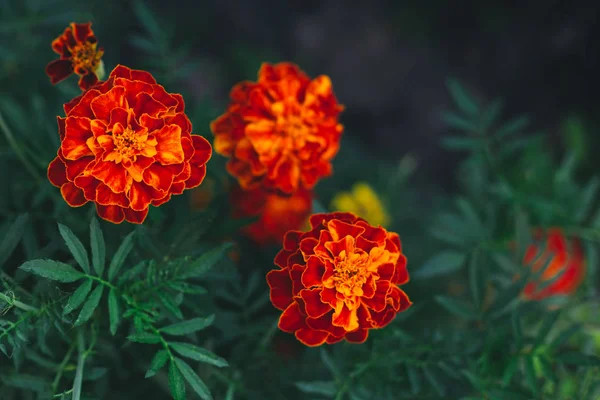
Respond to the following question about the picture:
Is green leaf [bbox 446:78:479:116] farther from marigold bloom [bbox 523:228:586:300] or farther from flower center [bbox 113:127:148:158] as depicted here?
flower center [bbox 113:127:148:158]

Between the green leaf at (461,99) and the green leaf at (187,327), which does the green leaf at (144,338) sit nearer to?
the green leaf at (187,327)

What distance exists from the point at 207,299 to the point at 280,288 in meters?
0.29

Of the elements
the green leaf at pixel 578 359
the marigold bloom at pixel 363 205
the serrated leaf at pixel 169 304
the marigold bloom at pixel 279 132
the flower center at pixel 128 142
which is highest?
the marigold bloom at pixel 363 205

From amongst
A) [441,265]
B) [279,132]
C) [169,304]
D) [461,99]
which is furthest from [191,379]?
[461,99]

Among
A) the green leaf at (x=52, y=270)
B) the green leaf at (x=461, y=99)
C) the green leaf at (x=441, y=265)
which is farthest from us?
the green leaf at (x=461, y=99)

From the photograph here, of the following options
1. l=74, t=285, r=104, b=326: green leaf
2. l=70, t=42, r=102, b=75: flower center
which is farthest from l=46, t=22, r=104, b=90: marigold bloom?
l=74, t=285, r=104, b=326: green leaf

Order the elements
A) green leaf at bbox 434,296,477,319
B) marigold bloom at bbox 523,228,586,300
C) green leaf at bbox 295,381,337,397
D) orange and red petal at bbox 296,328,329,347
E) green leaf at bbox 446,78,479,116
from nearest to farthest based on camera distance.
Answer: orange and red petal at bbox 296,328,329,347
green leaf at bbox 295,381,337,397
green leaf at bbox 434,296,477,319
green leaf at bbox 446,78,479,116
marigold bloom at bbox 523,228,586,300

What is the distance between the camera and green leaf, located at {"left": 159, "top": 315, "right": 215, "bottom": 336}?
1.05m

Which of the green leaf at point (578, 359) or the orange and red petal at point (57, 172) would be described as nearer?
the orange and red petal at point (57, 172)

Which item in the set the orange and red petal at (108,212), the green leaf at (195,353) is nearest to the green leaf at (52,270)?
the orange and red petal at (108,212)

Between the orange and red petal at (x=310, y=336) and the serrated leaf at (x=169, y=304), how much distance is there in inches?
8.7

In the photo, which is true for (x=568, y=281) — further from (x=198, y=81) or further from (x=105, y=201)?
(x=198, y=81)

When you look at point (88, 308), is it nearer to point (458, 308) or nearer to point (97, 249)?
point (97, 249)

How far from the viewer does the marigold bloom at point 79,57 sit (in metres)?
1.11
